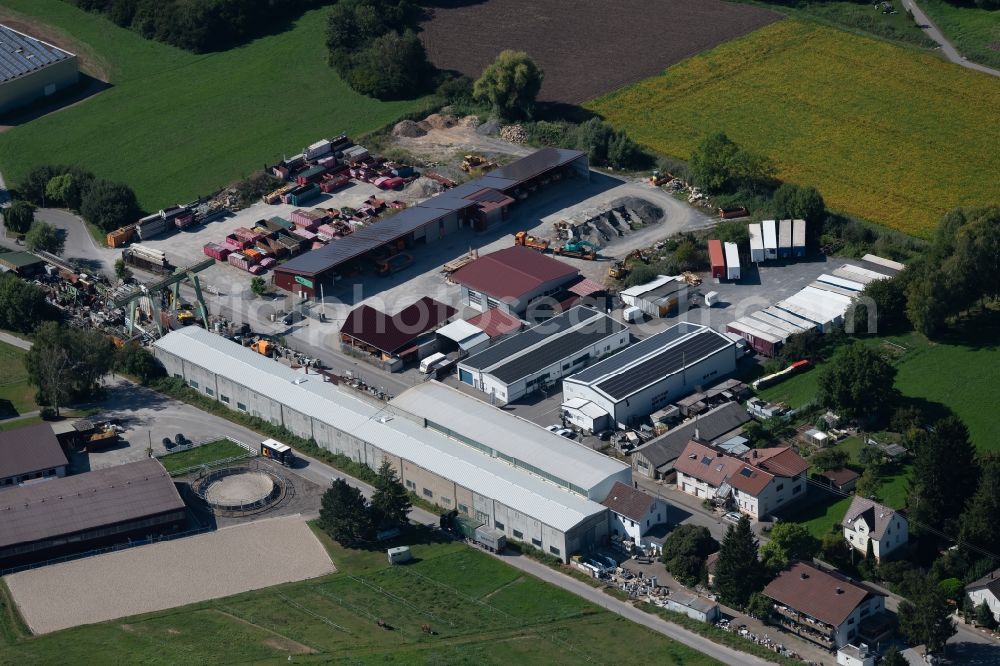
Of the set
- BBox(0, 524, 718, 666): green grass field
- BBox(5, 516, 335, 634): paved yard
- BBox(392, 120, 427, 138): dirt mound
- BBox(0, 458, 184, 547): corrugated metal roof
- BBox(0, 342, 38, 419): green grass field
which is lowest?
BBox(5, 516, 335, 634): paved yard

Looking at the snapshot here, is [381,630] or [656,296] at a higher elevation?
[656,296]

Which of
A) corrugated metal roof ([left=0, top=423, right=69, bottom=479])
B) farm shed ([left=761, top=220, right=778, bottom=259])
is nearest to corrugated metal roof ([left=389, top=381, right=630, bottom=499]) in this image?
corrugated metal roof ([left=0, top=423, right=69, bottom=479])

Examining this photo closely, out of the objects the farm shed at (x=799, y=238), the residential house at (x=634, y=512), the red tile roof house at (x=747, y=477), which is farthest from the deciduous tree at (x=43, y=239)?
the farm shed at (x=799, y=238)

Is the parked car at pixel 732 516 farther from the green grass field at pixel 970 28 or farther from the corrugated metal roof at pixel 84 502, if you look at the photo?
the green grass field at pixel 970 28

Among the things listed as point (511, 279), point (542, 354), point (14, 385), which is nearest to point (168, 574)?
point (14, 385)

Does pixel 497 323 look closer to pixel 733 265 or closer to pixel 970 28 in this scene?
pixel 733 265

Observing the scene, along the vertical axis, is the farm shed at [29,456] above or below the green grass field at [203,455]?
above

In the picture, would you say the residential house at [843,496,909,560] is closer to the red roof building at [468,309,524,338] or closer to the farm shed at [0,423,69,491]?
the red roof building at [468,309,524,338]
